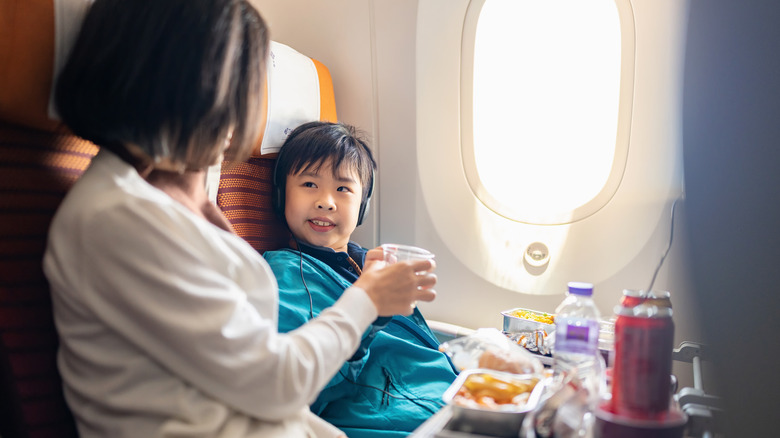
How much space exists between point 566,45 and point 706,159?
26.9 inches

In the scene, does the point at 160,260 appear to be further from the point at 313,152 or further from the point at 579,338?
the point at 313,152

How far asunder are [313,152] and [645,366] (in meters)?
1.28

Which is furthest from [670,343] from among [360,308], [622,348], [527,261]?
[527,261]

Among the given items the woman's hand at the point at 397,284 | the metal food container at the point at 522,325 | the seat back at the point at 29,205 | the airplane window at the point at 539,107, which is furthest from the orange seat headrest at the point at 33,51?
the airplane window at the point at 539,107

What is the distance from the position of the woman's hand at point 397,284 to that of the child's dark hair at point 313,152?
0.69 metres

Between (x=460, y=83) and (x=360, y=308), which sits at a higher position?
(x=460, y=83)

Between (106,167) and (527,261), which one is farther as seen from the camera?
(527,261)

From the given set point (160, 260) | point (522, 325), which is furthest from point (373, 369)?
point (160, 260)

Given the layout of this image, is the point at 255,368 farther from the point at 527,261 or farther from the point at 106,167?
the point at 527,261

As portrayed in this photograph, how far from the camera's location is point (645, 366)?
987 mm

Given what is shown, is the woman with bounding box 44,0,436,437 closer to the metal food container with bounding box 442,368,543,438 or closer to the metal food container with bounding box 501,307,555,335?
the metal food container with bounding box 442,368,543,438

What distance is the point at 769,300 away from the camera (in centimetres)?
161

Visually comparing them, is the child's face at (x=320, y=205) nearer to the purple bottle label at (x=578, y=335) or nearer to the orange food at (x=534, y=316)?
the orange food at (x=534, y=316)

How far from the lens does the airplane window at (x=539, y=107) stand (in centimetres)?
219
